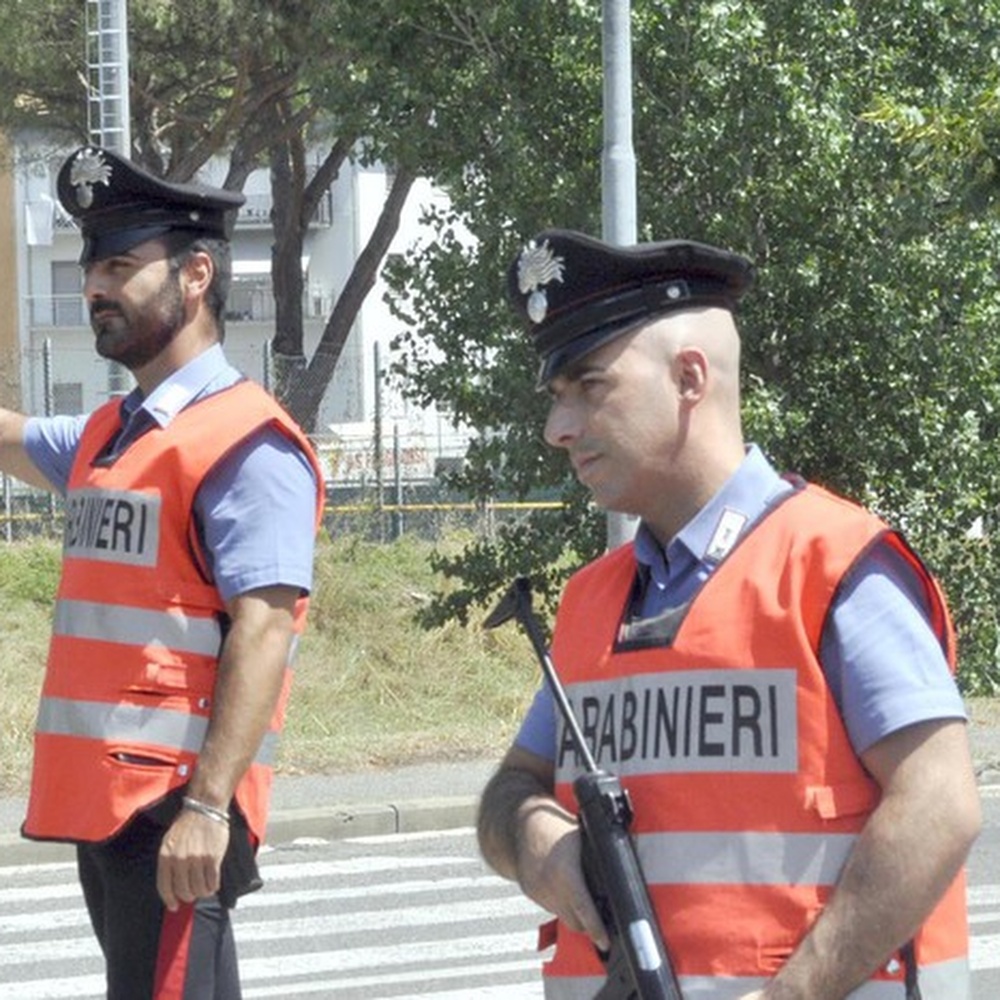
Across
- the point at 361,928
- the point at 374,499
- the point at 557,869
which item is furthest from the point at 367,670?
the point at 557,869

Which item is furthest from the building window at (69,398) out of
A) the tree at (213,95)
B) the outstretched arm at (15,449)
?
the outstretched arm at (15,449)

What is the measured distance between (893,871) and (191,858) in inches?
67.7

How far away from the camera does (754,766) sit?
266 centimetres

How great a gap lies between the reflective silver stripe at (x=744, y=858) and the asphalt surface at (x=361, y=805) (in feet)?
28.1

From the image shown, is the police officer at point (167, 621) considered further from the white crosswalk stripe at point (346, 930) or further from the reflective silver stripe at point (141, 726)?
the white crosswalk stripe at point (346, 930)

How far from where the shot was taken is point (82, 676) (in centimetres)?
422

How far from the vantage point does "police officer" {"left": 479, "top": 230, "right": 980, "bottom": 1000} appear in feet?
8.43

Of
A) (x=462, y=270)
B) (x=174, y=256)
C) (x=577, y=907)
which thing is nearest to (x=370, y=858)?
(x=462, y=270)

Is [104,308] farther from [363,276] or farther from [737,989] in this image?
[363,276]

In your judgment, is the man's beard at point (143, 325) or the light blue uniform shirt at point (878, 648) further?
the man's beard at point (143, 325)

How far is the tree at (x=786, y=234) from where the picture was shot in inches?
575

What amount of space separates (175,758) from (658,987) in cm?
169

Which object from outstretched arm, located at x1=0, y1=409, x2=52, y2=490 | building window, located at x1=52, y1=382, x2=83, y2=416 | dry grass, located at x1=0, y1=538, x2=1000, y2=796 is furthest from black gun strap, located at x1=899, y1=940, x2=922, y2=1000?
building window, located at x1=52, y1=382, x2=83, y2=416

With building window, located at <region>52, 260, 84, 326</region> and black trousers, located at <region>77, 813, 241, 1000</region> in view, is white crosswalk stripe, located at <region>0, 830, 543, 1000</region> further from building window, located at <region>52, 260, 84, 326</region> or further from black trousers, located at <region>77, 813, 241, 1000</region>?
building window, located at <region>52, 260, 84, 326</region>
